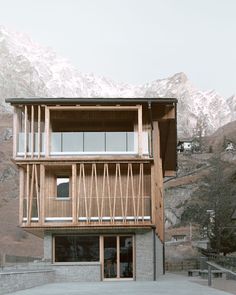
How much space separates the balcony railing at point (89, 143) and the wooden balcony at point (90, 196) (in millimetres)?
807

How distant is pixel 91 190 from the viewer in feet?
94.4

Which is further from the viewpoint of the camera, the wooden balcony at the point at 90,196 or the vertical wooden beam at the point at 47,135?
the vertical wooden beam at the point at 47,135

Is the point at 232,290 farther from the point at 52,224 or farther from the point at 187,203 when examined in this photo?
the point at 187,203

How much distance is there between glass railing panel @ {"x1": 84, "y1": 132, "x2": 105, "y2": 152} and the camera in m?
29.7

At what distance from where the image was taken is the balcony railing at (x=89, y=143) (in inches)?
1160

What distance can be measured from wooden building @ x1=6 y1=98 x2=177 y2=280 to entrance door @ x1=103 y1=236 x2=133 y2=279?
0.05 meters

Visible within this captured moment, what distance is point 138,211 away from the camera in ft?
93.2

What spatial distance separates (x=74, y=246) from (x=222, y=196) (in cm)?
3626

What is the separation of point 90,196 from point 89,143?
2.69 metres

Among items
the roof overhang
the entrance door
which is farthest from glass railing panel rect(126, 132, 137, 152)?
the entrance door

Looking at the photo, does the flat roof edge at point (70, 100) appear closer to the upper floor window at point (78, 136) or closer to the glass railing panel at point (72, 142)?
the upper floor window at point (78, 136)

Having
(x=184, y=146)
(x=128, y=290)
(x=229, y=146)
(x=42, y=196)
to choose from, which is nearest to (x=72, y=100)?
(x=42, y=196)

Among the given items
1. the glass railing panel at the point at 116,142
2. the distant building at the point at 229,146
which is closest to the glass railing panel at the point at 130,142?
the glass railing panel at the point at 116,142

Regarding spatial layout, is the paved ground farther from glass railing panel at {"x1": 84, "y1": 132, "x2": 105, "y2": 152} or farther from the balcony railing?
glass railing panel at {"x1": 84, "y1": 132, "x2": 105, "y2": 152}
